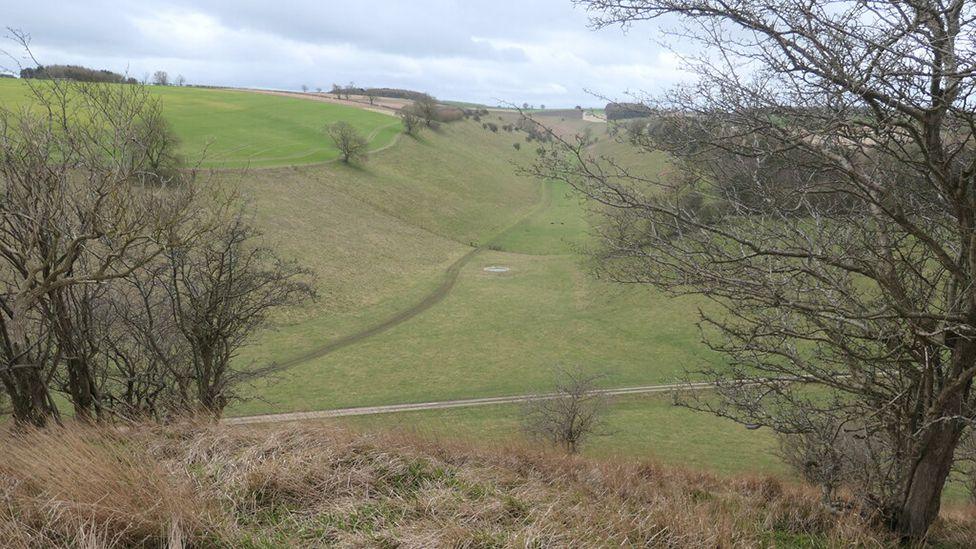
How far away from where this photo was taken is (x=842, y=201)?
310 inches

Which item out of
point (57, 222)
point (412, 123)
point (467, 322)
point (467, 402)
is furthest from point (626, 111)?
point (412, 123)

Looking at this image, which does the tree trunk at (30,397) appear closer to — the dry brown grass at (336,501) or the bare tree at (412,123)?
the dry brown grass at (336,501)

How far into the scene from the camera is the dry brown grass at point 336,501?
174 inches

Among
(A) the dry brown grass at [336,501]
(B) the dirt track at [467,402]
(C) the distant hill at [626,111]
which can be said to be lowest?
(B) the dirt track at [467,402]

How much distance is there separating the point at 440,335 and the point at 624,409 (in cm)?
1312

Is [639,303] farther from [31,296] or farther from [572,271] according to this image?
[31,296]

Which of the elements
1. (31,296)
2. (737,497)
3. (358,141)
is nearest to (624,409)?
(737,497)

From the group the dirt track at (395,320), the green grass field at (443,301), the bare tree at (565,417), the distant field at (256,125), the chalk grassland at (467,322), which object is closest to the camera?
the bare tree at (565,417)

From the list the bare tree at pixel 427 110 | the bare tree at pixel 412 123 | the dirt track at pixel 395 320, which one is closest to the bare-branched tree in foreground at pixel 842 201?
the dirt track at pixel 395 320

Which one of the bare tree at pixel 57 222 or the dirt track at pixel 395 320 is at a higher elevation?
the bare tree at pixel 57 222

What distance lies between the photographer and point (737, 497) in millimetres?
7957

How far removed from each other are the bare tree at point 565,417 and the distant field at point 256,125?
40.5m

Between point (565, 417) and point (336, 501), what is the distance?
1566 centimetres

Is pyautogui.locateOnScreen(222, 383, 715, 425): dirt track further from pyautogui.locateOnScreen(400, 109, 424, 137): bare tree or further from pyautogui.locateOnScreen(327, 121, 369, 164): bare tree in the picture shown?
pyautogui.locateOnScreen(400, 109, 424, 137): bare tree
